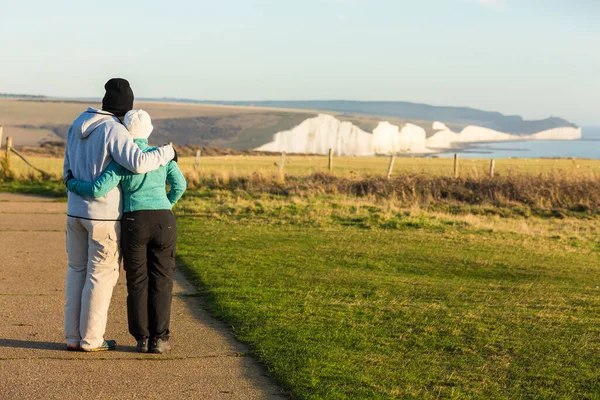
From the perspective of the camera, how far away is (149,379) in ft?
20.1

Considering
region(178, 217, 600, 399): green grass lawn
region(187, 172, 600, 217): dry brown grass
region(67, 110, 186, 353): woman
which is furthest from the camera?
region(187, 172, 600, 217): dry brown grass

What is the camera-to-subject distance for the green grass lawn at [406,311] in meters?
6.41

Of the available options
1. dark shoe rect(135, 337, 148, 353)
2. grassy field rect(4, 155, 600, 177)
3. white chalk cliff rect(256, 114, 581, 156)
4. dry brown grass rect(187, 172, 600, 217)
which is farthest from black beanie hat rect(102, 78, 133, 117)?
white chalk cliff rect(256, 114, 581, 156)

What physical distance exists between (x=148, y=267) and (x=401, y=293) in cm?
402

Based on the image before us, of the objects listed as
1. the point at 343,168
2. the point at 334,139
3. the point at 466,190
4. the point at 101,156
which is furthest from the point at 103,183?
the point at 334,139

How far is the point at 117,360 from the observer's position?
6.65m

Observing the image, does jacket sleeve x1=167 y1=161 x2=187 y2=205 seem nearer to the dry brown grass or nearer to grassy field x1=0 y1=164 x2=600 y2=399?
grassy field x1=0 y1=164 x2=600 y2=399

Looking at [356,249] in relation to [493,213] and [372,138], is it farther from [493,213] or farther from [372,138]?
[372,138]

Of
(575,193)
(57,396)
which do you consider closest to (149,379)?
(57,396)

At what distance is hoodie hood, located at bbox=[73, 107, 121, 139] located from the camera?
656cm

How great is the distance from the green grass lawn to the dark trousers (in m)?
0.83

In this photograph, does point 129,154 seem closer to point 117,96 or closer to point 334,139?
point 117,96

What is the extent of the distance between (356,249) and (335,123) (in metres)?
104

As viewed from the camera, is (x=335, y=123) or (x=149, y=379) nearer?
(x=149, y=379)
